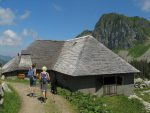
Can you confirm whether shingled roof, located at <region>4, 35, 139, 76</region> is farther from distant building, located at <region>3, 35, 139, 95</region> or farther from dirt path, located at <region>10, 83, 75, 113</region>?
dirt path, located at <region>10, 83, 75, 113</region>

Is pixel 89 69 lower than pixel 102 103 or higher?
higher

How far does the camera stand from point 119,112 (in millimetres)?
27375

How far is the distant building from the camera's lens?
33000mm

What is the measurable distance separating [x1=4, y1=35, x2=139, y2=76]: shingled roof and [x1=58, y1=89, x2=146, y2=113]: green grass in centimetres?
308

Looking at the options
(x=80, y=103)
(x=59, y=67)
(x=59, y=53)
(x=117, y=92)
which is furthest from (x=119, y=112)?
(x=59, y=53)

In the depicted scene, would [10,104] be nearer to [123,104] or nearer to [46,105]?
[46,105]

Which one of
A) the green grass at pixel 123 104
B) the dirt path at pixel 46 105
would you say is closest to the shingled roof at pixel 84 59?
the green grass at pixel 123 104

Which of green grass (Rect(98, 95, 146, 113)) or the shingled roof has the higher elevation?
the shingled roof

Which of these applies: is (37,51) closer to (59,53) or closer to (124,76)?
(59,53)

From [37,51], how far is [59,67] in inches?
313

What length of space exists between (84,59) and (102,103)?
28.3 feet

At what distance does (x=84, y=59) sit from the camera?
34.6 metres

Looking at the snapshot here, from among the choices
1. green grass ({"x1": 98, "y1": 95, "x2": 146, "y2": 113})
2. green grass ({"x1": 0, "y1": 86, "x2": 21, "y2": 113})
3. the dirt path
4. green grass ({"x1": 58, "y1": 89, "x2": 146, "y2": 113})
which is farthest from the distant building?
green grass ({"x1": 0, "y1": 86, "x2": 21, "y2": 113})

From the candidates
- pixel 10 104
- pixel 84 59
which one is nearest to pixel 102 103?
pixel 84 59
